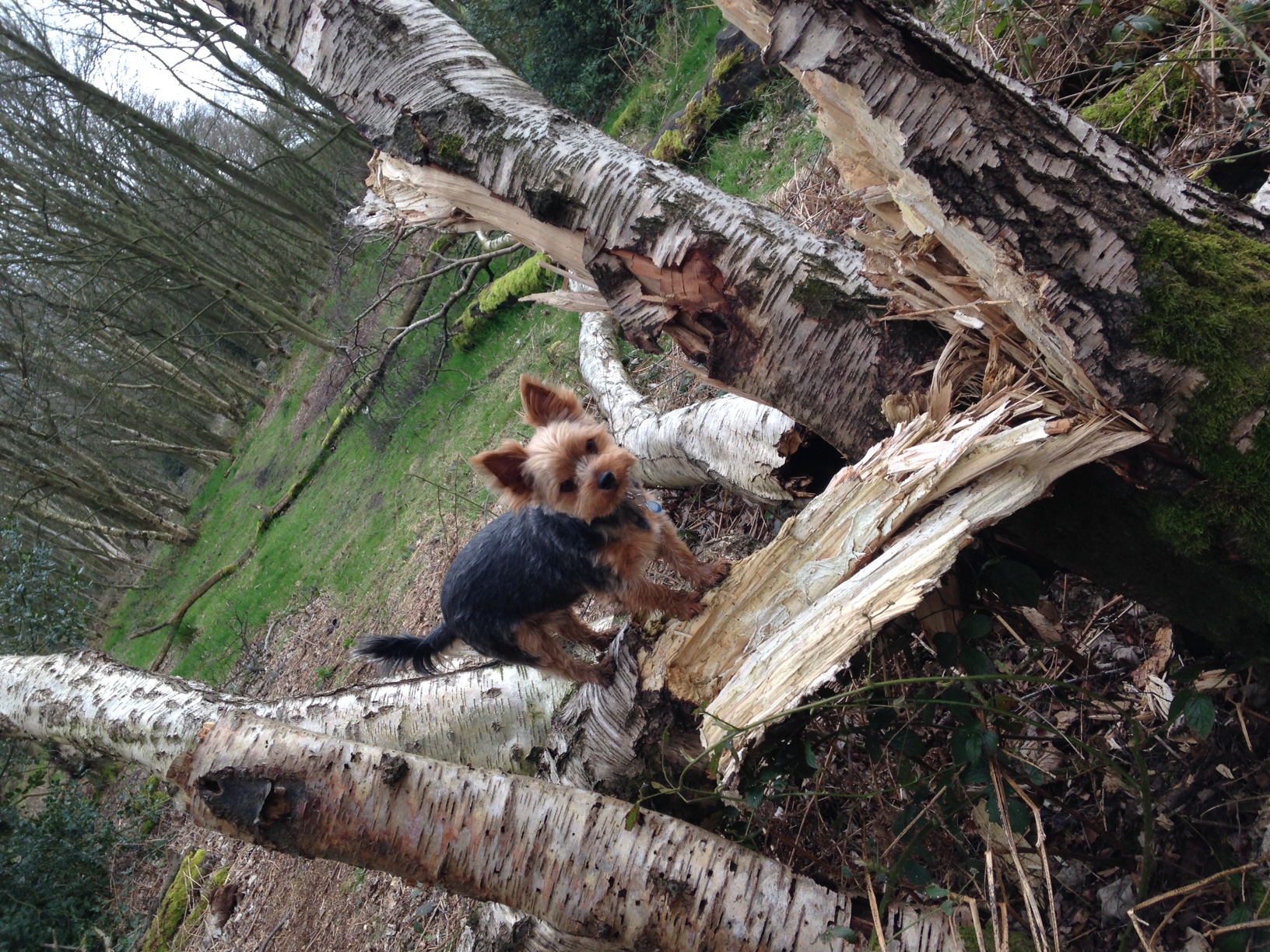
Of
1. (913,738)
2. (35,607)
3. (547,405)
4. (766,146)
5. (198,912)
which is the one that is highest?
(766,146)

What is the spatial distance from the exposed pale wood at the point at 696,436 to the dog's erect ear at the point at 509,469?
88 centimetres

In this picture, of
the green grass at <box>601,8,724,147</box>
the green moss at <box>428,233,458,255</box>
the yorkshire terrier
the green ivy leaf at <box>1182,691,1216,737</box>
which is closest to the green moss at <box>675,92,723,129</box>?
the green grass at <box>601,8,724,147</box>

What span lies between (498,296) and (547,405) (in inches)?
379

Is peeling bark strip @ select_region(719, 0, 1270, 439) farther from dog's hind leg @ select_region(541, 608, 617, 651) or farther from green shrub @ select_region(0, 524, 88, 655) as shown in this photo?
green shrub @ select_region(0, 524, 88, 655)

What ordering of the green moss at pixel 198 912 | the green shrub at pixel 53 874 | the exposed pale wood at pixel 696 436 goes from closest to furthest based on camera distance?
1. the exposed pale wood at pixel 696 436
2. the green moss at pixel 198 912
3. the green shrub at pixel 53 874

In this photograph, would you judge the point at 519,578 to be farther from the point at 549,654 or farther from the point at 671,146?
the point at 671,146

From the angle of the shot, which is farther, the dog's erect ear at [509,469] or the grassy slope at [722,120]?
the grassy slope at [722,120]

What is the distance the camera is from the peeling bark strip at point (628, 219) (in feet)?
9.52

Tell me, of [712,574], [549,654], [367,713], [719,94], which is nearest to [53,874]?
[367,713]

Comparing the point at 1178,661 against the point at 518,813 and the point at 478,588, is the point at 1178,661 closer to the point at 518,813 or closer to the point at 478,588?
the point at 518,813

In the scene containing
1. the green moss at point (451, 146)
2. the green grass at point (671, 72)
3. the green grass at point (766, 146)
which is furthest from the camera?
the green grass at point (671, 72)

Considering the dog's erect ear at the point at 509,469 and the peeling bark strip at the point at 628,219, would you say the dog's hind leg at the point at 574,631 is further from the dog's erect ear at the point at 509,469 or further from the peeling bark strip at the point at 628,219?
the peeling bark strip at the point at 628,219

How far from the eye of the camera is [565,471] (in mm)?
4043

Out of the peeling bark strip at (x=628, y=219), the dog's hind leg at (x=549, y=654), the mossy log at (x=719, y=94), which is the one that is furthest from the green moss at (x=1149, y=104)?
the mossy log at (x=719, y=94)
